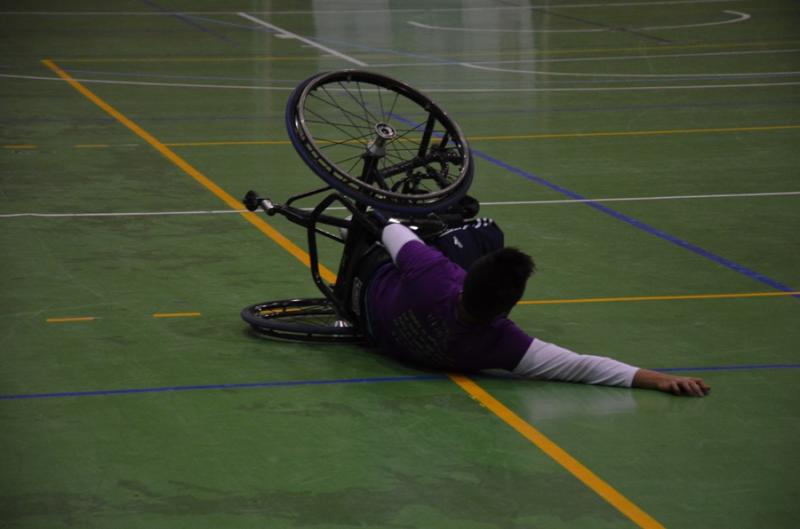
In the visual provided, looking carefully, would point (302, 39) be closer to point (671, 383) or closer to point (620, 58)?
point (620, 58)

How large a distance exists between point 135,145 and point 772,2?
2098cm

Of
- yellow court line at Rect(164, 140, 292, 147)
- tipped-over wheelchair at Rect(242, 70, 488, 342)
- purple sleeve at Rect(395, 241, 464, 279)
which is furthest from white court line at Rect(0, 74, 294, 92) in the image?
purple sleeve at Rect(395, 241, 464, 279)

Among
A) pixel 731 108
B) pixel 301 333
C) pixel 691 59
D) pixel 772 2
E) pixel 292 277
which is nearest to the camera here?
pixel 301 333

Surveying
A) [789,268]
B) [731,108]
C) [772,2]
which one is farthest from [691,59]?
[789,268]

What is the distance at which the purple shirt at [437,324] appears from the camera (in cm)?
736

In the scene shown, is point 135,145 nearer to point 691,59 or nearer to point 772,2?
point 691,59

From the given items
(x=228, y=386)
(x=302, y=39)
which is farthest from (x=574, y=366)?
(x=302, y=39)

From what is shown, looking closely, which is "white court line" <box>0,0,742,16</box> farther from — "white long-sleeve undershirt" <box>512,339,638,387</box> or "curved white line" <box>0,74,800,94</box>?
"white long-sleeve undershirt" <box>512,339,638,387</box>

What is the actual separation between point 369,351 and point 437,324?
83 cm

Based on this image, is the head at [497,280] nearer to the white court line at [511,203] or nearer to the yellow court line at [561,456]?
the yellow court line at [561,456]

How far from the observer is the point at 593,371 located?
7449 millimetres

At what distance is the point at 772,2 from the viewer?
3212 centimetres

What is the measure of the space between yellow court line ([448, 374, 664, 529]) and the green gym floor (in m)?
0.02

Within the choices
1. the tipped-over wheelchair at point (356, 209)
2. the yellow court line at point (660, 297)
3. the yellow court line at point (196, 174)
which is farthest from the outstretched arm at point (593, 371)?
the yellow court line at point (196, 174)
